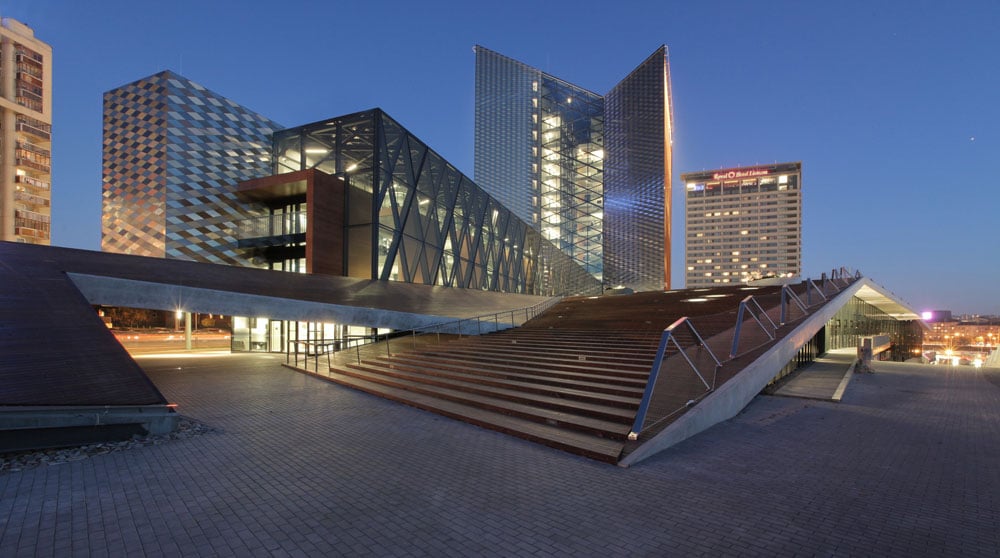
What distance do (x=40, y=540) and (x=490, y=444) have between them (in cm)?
468

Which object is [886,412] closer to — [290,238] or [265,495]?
[265,495]

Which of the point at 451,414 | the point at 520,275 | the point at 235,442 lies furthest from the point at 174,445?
the point at 520,275

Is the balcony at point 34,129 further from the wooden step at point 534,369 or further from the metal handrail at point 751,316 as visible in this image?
the metal handrail at point 751,316

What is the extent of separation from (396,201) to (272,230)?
6822mm

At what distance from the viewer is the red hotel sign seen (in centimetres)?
13950

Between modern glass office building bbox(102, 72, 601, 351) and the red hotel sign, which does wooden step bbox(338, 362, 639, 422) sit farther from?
the red hotel sign

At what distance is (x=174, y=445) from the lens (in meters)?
6.21

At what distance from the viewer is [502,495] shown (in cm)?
459

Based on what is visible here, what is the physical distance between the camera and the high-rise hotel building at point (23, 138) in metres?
39.1

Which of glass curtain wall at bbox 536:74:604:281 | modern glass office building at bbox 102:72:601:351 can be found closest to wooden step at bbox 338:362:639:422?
modern glass office building at bbox 102:72:601:351

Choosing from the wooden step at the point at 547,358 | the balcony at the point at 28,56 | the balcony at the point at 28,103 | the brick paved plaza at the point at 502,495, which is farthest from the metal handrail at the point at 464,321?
the balcony at the point at 28,56

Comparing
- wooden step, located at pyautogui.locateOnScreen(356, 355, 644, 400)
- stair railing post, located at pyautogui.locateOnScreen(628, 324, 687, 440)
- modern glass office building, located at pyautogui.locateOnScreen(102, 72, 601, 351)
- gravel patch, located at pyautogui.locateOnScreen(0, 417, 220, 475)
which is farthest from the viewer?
modern glass office building, located at pyautogui.locateOnScreen(102, 72, 601, 351)

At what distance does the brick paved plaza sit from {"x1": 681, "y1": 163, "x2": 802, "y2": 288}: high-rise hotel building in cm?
14261

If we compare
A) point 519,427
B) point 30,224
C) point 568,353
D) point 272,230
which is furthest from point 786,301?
point 30,224
